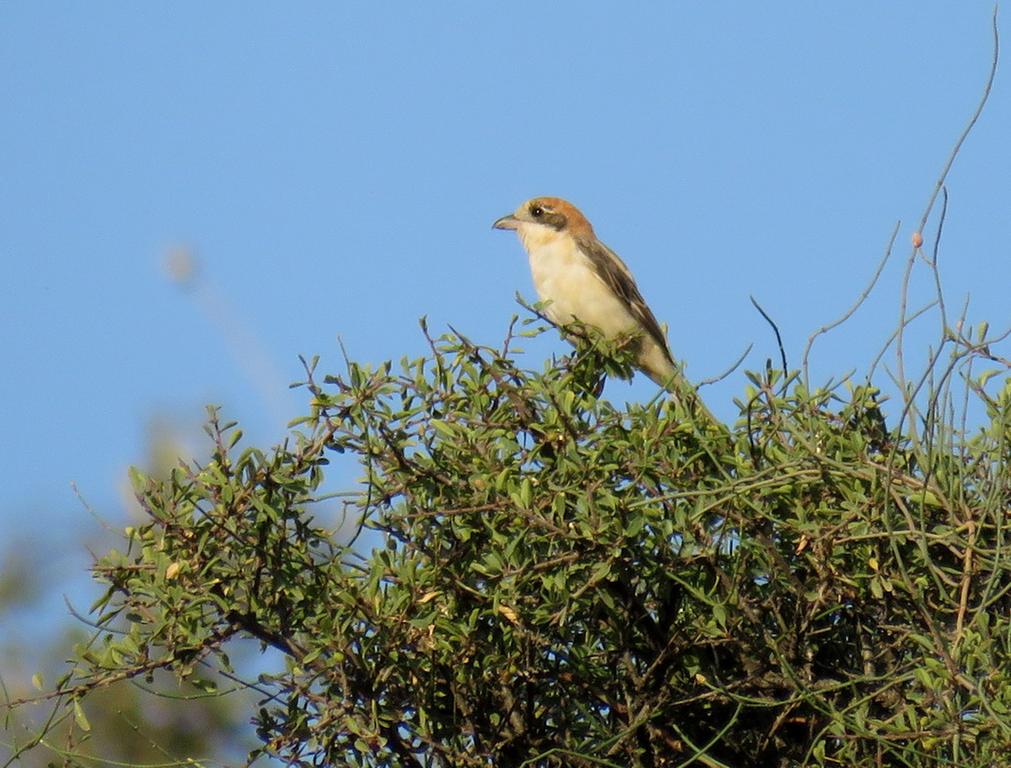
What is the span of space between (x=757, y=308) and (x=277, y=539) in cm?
113

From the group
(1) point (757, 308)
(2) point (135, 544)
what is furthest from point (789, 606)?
(2) point (135, 544)

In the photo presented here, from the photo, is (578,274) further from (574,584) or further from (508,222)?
(574,584)

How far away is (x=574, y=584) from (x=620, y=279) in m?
3.23

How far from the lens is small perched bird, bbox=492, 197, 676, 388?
5949 millimetres

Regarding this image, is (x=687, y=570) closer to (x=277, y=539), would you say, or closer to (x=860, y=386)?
(x=860, y=386)

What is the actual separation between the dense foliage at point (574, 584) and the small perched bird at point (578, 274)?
223 cm

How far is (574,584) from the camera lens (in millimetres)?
3199

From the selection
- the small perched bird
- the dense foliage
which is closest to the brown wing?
the small perched bird

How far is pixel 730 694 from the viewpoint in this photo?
10.3 ft

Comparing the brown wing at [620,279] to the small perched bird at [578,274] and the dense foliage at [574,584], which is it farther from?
the dense foliage at [574,584]

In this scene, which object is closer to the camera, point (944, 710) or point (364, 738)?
point (944, 710)

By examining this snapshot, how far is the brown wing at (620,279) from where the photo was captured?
597 centimetres

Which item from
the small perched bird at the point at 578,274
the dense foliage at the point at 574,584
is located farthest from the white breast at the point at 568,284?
the dense foliage at the point at 574,584

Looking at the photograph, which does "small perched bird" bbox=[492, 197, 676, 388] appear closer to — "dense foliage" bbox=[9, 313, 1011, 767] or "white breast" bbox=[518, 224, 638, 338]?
"white breast" bbox=[518, 224, 638, 338]
